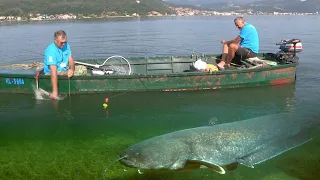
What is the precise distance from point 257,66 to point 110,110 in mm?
5471

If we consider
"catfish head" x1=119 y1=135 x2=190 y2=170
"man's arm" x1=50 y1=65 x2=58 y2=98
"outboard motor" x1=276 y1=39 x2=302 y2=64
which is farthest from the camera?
"outboard motor" x1=276 y1=39 x2=302 y2=64

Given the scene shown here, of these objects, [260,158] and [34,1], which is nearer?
[260,158]

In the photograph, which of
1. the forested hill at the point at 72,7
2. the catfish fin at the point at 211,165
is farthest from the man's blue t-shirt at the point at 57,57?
the forested hill at the point at 72,7

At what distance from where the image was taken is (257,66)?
456 inches

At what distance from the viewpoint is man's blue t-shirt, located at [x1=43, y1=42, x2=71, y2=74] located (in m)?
9.70

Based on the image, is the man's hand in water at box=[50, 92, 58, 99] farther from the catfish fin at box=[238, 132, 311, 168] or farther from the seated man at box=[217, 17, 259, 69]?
the catfish fin at box=[238, 132, 311, 168]

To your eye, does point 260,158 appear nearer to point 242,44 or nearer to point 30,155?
point 30,155

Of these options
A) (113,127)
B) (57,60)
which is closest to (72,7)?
(57,60)

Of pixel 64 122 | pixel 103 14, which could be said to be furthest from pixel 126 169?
pixel 103 14

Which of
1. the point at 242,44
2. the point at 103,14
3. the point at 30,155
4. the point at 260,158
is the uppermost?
the point at 103,14

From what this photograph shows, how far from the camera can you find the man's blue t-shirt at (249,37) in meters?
11.7

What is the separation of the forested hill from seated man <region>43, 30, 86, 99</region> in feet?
267

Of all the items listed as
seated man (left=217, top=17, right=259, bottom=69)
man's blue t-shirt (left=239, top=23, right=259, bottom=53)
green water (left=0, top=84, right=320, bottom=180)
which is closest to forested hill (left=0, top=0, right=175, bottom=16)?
green water (left=0, top=84, right=320, bottom=180)

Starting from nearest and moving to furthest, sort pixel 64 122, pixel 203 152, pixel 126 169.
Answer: pixel 203 152 → pixel 126 169 → pixel 64 122
